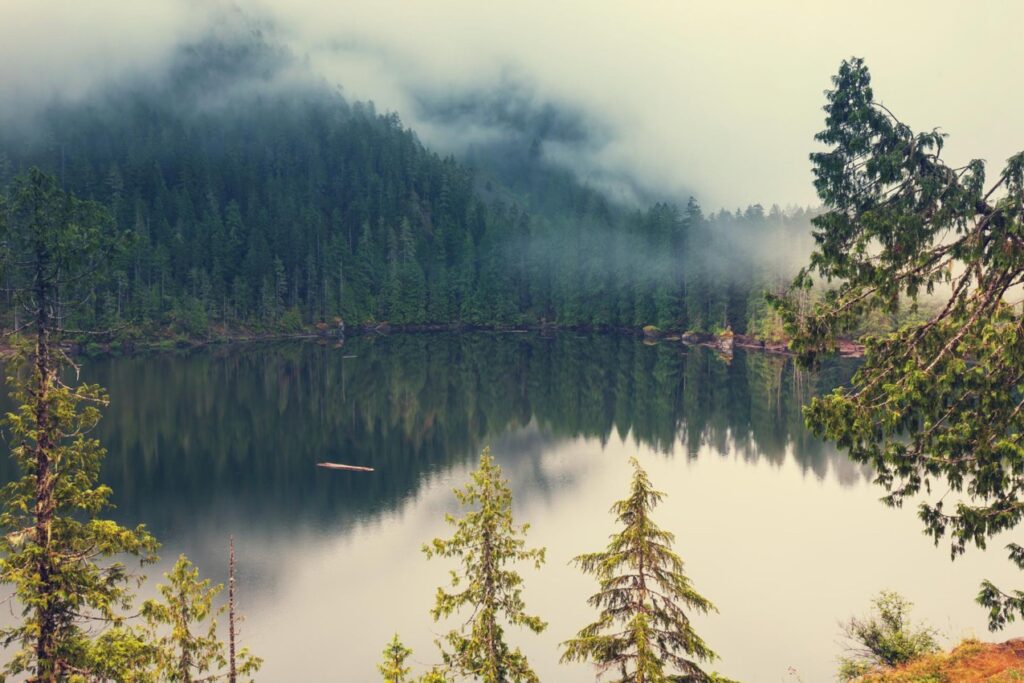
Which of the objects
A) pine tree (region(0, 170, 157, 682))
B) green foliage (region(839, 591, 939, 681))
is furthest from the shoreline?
pine tree (region(0, 170, 157, 682))

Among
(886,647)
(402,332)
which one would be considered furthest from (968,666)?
(402,332)

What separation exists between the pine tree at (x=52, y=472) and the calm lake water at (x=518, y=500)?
12.1 metres

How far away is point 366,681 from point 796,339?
819 inches

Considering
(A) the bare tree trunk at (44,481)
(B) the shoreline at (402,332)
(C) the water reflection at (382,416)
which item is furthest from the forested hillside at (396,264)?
(A) the bare tree trunk at (44,481)

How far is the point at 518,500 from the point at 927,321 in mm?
37041

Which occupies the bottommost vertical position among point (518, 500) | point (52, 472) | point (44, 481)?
point (518, 500)

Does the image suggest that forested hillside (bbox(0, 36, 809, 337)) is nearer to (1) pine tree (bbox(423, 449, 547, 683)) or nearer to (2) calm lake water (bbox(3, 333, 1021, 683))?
(2) calm lake water (bbox(3, 333, 1021, 683))

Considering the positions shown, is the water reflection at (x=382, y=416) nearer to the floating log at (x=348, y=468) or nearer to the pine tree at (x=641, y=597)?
the floating log at (x=348, y=468)

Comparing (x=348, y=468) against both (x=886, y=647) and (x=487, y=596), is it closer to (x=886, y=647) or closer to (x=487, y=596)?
(x=886, y=647)

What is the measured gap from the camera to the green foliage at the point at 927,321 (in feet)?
46.6

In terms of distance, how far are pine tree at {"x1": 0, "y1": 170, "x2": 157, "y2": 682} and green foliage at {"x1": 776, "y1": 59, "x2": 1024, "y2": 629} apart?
16.3m

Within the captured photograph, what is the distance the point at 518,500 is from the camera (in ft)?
163

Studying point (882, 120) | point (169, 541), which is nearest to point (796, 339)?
point (882, 120)

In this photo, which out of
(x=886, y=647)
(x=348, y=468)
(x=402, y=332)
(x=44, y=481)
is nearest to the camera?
(x=44, y=481)
